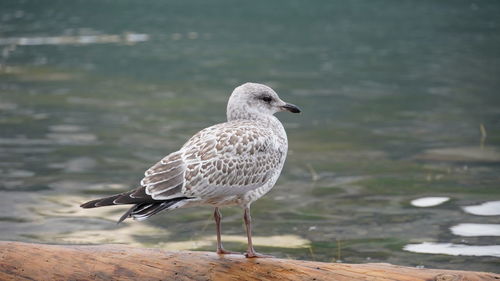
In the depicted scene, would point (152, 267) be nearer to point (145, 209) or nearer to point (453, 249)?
point (145, 209)

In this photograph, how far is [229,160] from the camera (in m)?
6.14

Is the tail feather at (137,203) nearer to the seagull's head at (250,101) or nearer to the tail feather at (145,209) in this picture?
the tail feather at (145,209)

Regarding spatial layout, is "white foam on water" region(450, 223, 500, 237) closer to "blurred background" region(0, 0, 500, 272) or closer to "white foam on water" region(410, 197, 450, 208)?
"blurred background" region(0, 0, 500, 272)

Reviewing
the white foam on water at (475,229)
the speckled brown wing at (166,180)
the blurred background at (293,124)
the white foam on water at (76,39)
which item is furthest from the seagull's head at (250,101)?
the white foam on water at (76,39)

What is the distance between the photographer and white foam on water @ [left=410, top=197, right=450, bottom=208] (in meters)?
10.5

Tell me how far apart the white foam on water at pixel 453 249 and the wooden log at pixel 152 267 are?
10.4 feet

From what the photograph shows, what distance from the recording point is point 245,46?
83.0ft

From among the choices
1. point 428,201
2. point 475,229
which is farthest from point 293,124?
point 475,229

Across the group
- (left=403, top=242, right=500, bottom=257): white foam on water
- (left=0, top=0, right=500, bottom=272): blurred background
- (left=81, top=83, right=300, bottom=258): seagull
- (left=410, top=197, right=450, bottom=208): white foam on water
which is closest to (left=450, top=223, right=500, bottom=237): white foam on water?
(left=0, top=0, right=500, bottom=272): blurred background

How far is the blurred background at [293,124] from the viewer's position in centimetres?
958

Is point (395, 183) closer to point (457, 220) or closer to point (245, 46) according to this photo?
point (457, 220)

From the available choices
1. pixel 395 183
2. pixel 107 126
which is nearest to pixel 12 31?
pixel 107 126

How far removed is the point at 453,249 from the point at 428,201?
5.98 ft

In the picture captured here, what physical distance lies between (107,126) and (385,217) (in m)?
6.76
